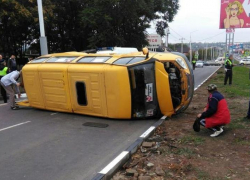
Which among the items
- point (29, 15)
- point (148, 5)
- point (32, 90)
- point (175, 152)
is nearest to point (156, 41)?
point (148, 5)

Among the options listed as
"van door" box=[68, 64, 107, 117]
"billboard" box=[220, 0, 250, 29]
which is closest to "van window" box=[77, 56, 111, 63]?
"van door" box=[68, 64, 107, 117]

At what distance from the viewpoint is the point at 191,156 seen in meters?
4.59

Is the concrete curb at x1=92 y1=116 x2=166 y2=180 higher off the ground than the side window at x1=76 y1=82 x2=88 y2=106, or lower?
lower

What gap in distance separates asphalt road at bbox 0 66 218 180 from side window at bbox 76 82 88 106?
505mm

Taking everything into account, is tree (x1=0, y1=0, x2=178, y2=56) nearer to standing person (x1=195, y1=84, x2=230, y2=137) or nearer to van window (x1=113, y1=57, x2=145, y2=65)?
van window (x1=113, y1=57, x2=145, y2=65)

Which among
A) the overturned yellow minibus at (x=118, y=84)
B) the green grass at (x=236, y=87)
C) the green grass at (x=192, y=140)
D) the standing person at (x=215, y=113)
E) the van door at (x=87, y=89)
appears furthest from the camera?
the green grass at (x=236, y=87)

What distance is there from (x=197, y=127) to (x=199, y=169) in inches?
74.7

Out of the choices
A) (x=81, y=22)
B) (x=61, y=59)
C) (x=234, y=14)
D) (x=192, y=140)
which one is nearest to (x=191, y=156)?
(x=192, y=140)

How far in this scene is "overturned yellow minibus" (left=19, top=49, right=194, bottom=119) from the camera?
23.3ft

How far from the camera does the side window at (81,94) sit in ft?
25.0

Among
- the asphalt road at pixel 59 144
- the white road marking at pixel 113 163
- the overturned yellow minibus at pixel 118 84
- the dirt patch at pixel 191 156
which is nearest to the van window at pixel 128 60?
the overturned yellow minibus at pixel 118 84

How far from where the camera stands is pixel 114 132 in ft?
21.1

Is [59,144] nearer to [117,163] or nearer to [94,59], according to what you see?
[117,163]

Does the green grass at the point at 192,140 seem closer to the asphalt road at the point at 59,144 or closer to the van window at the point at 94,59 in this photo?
the asphalt road at the point at 59,144
